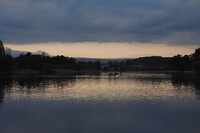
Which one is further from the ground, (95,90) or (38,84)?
(38,84)

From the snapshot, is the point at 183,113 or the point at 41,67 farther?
the point at 41,67

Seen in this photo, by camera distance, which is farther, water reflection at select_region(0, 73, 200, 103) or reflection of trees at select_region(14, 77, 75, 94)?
reflection of trees at select_region(14, 77, 75, 94)

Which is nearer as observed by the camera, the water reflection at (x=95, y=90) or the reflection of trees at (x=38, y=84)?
the water reflection at (x=95, y=90)

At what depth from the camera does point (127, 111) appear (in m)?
28.2

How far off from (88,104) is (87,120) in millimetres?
9179

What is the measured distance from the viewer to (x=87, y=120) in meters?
23.8

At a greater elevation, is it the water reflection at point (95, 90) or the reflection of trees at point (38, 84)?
the reflection of trees at point (38, 84)

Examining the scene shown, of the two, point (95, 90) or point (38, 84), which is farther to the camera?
point (38, 84)

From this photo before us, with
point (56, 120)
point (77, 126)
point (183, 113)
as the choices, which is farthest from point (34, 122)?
point (183, 113)

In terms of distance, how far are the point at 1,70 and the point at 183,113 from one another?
422 ft

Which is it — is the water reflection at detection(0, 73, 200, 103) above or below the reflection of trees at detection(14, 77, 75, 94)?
below

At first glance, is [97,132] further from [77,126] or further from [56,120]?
[56,120]

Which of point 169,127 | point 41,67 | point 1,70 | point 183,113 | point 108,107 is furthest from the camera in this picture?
point 41,67

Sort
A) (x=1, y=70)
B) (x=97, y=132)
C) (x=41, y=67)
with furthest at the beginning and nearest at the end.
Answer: (x=41, y=67) < (x=1, y=70) < (x=97, y=132)
